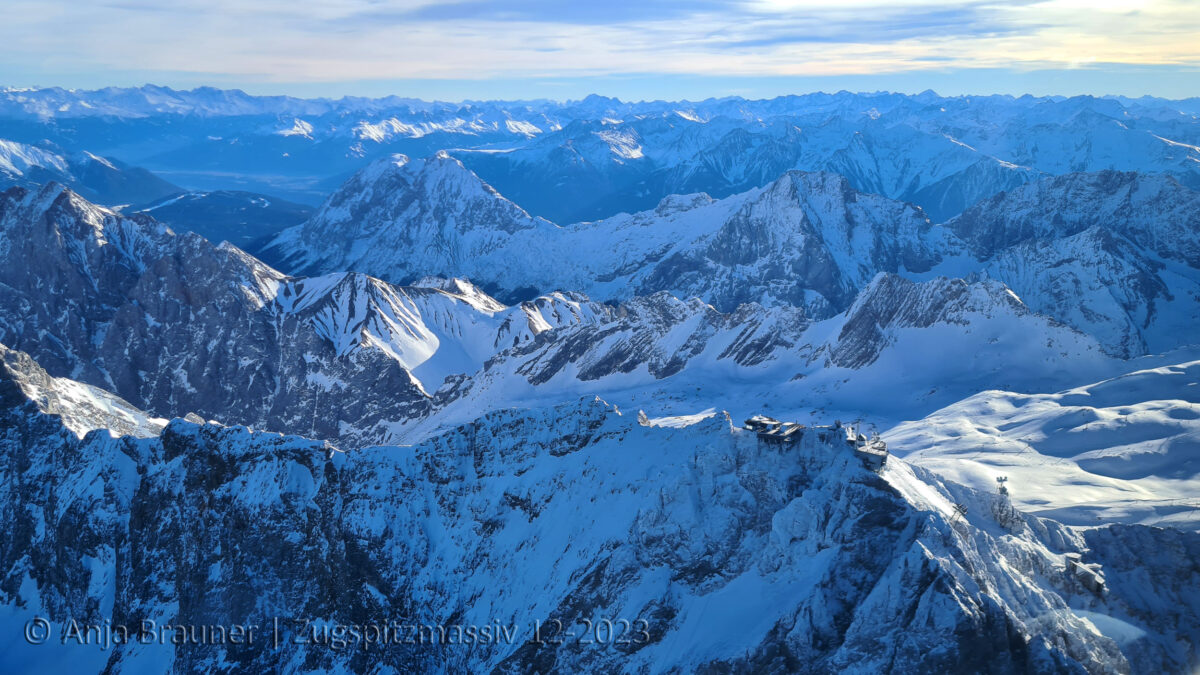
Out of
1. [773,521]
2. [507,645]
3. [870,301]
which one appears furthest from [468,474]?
[870,301]

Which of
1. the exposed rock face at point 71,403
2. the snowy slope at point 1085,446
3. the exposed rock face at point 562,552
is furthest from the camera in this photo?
the exposed rock face at point 71,403

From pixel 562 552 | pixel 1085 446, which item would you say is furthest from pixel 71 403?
pixel 1085 446

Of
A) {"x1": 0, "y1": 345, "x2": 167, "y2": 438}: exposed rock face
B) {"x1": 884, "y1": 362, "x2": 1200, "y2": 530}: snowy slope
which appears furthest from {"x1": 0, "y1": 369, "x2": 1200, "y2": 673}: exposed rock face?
{"x1": 884, "y1": 362, "x2": 1200, "y2": 530}: snowy slope

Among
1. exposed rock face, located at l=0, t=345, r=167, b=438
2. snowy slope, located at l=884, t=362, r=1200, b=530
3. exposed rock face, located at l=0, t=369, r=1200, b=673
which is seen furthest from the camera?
exposed rock face, located at l=0, t=345, r=167, b=438

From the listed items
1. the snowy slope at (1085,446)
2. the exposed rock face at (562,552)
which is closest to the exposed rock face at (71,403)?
the exposed rock face at (562,552)

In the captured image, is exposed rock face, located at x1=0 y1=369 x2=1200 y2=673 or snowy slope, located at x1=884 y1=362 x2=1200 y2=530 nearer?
exposed rock face, located at x1=0 y1=369 x2=1200 y2=673

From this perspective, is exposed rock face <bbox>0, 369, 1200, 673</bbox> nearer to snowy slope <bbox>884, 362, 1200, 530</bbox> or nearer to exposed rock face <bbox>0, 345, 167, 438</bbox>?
exposed rock face <bbox>0, 345, 167, 438</bbox>

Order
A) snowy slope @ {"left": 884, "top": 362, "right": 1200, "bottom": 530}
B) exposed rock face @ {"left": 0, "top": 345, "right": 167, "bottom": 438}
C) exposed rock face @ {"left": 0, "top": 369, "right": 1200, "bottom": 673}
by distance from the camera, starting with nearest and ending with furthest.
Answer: exposed rock face @ {"left": 0, "top": 369, "right": 1200, "bottom": 673} < snowy slope @ {"left": 884, "top": 362, "right": 1200, "bottom": 530} < exposed rock face @ {"left": 0, "top": 345, "right": 167, "bottom": 438}

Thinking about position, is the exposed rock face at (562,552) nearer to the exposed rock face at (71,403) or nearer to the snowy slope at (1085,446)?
the exposed rock face at (71,403)

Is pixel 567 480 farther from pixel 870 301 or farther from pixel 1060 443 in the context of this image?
pixel 870 301
